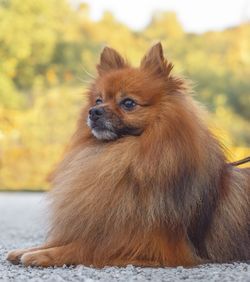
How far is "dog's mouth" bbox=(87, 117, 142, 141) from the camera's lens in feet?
12.7

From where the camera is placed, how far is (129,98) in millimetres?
3914

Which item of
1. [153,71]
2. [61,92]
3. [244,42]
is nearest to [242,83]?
[244,42]

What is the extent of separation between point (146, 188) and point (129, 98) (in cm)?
63

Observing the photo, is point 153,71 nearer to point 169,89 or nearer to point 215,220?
point 169,89

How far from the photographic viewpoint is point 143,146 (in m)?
3.79

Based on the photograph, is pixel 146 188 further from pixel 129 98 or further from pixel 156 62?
pixel 156 62

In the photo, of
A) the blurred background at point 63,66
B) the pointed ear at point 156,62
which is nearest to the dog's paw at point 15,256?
the pointed ear at point 156,62

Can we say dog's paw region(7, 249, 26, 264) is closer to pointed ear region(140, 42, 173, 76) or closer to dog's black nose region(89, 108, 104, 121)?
dog's black nose region(89, 108, 104, 121)

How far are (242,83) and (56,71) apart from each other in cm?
595

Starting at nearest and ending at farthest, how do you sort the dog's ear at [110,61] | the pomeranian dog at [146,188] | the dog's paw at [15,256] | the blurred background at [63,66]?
the pomeranian dog at [146,188] → the dog's paw at [15,256] → the dog's ear at [110,61] → the blurred background at [63,66]

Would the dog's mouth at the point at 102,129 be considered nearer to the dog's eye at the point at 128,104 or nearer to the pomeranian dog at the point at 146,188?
the pomeranian dog at the point at 146,188

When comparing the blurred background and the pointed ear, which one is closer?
the pointed ear

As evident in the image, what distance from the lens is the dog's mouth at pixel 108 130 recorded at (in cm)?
387

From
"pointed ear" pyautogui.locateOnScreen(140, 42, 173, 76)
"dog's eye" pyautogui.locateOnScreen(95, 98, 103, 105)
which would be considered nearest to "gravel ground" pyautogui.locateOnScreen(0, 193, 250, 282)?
"dog's eye" pyautogui.locateOnScreen(95, 98, 103, 105)
